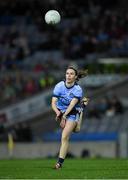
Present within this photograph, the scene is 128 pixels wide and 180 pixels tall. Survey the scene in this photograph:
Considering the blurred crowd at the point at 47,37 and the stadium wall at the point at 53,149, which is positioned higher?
the blurred crowd at the point at 47,37

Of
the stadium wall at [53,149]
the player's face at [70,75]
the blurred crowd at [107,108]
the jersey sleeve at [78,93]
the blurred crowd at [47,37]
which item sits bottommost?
the jersey sleeve at [78,93]

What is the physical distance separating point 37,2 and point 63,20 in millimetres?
3561

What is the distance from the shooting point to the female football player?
1936cm

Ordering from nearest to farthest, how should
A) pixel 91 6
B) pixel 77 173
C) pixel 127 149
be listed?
1. pixel 77 173
2. pixel 127 149
3. pixel 91 6

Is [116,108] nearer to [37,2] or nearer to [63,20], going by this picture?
[63,20]

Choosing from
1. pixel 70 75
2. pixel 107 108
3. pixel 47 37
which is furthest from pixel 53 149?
pixel 70 75

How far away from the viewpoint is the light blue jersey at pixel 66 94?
19.6m

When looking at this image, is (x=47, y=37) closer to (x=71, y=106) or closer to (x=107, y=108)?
(x=107, y=108)

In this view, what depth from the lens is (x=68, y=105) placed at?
64.9 ft

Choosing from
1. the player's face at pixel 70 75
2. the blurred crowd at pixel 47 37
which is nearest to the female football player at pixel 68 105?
the player's face at pixel 70 75

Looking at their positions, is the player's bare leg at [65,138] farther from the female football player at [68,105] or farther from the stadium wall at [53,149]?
the stadium wall at [53,149]

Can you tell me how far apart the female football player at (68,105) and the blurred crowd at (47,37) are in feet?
66.8

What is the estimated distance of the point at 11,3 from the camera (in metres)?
50.4

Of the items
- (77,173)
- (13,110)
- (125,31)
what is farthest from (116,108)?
(77,173)
